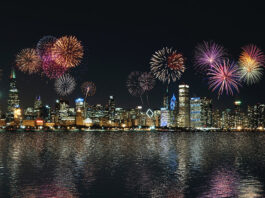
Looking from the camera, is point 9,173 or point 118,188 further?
point 9,173

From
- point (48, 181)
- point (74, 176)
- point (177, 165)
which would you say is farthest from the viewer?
point (177, 165)

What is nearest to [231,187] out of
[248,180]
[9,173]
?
[248,180]

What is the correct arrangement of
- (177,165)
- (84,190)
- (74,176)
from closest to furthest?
(84,190), (74,176), (177,165)

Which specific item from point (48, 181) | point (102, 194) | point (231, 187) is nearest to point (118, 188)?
point (102, 194)

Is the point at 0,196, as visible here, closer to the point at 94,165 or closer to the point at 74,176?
the point at 74,176

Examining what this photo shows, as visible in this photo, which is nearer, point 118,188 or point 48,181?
point 118,188

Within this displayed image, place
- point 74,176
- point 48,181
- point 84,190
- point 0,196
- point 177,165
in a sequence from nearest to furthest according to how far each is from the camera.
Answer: point 0,196
point 84,190
point 48,181
point 74,176
point 177,165

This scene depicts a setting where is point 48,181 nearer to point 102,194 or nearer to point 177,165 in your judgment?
point 102,194

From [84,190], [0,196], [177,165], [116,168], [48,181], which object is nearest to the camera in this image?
[0,196]

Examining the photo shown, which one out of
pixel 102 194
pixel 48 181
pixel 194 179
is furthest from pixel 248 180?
pixel 48 181
